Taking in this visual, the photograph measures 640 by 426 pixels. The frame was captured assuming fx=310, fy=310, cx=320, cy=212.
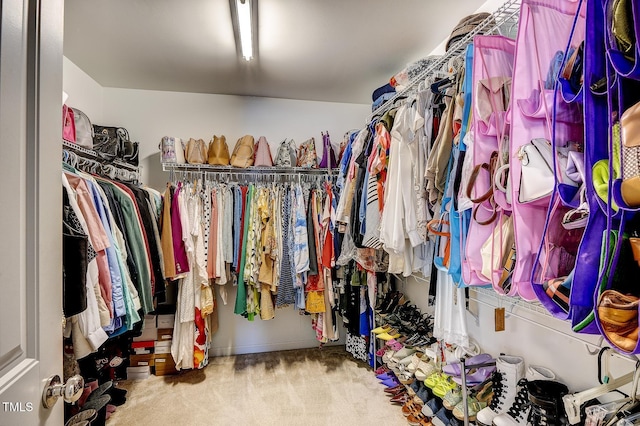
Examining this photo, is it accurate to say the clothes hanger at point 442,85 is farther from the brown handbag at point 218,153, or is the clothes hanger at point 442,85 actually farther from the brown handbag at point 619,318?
the brown handbag at point 218,153

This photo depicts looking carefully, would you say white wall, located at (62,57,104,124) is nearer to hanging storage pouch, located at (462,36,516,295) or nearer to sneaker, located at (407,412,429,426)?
hanging storage pouch, located at (462,36,516,295)

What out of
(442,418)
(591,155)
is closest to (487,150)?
(591,155)

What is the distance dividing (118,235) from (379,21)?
6.40 ft

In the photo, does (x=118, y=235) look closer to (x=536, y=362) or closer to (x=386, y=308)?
(x=386, y=308)

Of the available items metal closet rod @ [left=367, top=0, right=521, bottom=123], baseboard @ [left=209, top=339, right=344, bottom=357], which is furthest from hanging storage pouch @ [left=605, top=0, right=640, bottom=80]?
baseboard @ [left=209, top=339, right=344, bottom=357]

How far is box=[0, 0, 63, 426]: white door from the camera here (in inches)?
19.8

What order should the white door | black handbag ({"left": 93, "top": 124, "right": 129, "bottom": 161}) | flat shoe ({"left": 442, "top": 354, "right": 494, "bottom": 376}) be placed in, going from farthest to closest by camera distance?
black handbag ({"left": 93, "top": 124, "right": 129, "bottom": 161}) → flat shoe ({"left": 442, "top": 354, "right": 494, "bottom": 376}) → the white door

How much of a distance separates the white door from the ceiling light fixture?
1.13 metres

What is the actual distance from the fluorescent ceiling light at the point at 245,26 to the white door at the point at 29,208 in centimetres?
111

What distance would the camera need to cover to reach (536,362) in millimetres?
1438

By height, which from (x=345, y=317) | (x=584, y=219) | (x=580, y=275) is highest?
(x=584, y=219)

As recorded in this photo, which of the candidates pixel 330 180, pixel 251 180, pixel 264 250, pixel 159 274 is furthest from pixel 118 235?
pixel 330 180

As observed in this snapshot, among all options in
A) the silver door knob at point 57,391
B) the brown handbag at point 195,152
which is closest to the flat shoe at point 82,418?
the silver door knob at point 57,391

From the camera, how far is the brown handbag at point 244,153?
272 cm
